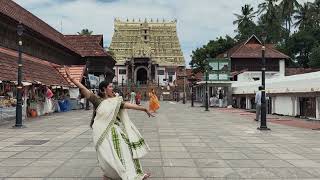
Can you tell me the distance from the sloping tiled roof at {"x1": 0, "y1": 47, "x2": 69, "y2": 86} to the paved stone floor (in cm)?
645

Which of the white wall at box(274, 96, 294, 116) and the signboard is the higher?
the signboard

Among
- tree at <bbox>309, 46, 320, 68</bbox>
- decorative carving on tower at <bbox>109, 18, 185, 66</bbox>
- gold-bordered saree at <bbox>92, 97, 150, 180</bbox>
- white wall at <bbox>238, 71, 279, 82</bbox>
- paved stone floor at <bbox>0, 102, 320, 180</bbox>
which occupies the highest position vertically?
decorative carving on tower at <bbox>109, 18, 185, 66</bbox>

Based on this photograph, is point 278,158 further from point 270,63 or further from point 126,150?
point 270,63

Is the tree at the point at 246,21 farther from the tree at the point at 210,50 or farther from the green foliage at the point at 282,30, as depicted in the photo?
the tree at the point at 210,50

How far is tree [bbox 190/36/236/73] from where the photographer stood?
75625 mm

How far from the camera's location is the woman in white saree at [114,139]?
7.29 m

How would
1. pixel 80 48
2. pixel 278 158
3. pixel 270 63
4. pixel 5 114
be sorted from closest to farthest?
1. pixel 278 158
2. pixel 5 114
3. pixel 80 48
4. pixel 270 63

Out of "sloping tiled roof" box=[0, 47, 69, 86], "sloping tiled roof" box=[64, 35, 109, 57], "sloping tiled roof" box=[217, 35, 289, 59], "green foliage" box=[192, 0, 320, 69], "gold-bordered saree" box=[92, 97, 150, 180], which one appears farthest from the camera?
"green foliage" box=[192, 0, 320, 69]

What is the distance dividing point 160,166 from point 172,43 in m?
98.4

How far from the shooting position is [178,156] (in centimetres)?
1103

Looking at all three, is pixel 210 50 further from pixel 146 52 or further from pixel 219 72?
pixel 219 72

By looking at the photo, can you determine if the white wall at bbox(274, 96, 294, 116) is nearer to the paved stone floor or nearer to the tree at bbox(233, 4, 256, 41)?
the paved stone floor

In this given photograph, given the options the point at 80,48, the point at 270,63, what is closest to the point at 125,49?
the point at 270,63

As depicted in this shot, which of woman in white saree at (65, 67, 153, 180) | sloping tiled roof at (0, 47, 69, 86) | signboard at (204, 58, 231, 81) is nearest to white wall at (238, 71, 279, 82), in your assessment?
signboard at (204, 58, 231, 81)
